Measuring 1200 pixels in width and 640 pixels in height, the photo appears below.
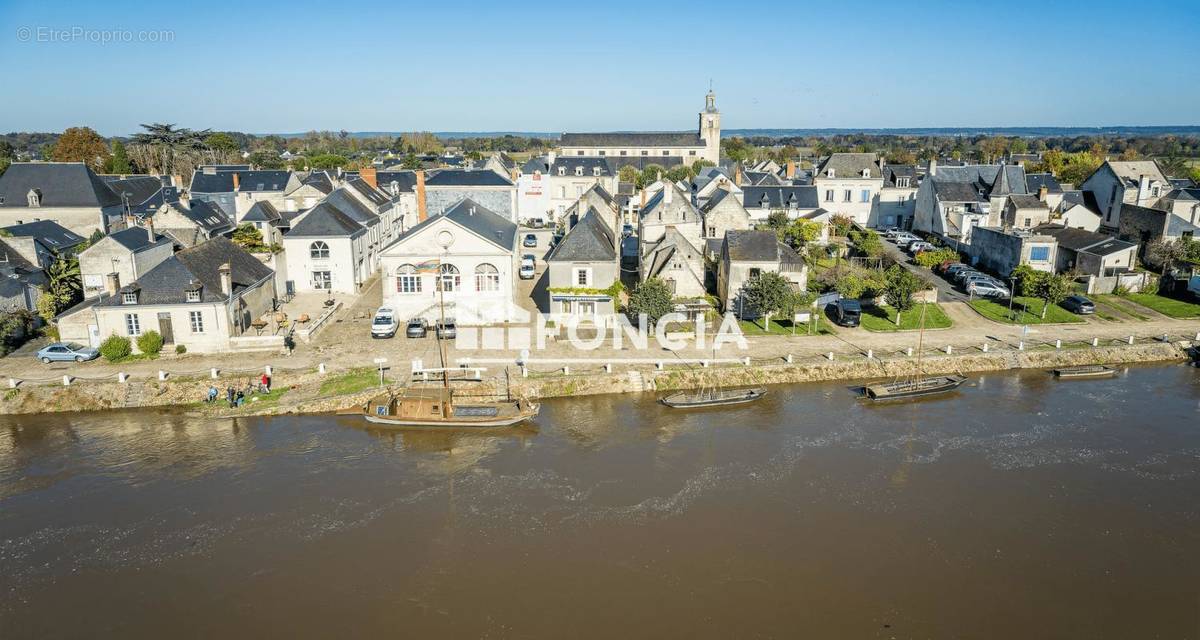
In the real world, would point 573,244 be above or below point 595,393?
above

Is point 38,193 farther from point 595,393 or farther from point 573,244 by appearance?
point 595,393

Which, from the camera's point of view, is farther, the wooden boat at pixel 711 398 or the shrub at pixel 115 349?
the shrub at pixel 115 349

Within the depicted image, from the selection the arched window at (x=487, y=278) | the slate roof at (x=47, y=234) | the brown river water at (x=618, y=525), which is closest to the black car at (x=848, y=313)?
the brown river water at (x=618, y=525)

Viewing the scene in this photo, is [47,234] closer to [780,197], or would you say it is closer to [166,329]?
[166,329]

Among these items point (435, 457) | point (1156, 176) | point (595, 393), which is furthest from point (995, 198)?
point (435, 457)

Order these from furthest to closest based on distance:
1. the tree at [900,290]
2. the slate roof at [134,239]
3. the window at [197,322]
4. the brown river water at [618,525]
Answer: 1. the slate roof at [134,239]
2. the tree at [900,290]
3. the window at [197,322]
4. the brown river water at [618,525]

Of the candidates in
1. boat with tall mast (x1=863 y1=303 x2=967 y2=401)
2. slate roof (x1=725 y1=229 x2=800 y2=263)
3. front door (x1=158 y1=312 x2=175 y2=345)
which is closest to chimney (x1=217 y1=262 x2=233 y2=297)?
front door (x1=158 y1=312 x2=175 y2=345)

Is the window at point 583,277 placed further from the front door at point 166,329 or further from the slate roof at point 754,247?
the front door at point 166,329

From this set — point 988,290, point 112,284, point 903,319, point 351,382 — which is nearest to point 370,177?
point 112,284
